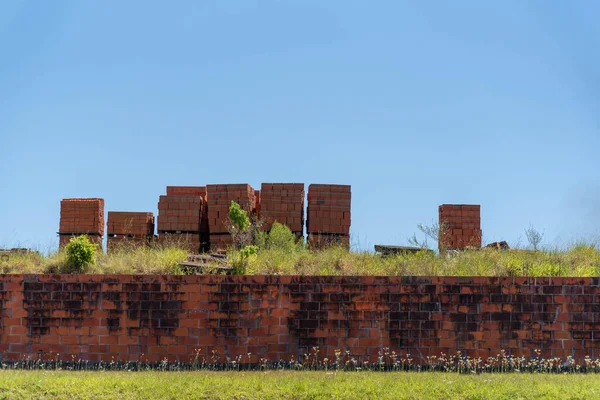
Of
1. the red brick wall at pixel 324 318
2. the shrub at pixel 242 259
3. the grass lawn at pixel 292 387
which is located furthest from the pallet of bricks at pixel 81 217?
the grass lawn at pixel 292 387

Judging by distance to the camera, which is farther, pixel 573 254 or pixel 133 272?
pixel 573 254

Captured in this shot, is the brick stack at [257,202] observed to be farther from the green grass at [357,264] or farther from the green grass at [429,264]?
the green grass at [429,264]

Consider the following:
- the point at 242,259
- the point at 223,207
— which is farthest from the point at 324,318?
the point at 223,207

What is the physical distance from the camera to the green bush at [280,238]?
15277 mm

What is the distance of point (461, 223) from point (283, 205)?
4483 millimetres

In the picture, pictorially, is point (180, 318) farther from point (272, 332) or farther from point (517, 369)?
point (517, 369)

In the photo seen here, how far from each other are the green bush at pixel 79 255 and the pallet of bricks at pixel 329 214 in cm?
536

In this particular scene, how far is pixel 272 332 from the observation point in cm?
1249

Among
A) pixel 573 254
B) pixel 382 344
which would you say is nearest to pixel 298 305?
pixel 382 344

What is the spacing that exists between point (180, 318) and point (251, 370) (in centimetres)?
161

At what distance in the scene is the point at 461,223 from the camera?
678 inches

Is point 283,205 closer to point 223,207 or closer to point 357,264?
point 223,207

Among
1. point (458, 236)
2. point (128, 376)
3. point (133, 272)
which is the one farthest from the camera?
point (458, 236)

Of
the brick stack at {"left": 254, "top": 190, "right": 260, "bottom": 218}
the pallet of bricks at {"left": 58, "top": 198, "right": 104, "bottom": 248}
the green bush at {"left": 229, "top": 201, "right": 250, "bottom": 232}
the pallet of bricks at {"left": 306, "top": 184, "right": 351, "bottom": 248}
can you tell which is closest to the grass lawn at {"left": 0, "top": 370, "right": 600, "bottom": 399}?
the green bush at {"left": 229, "top": 201, "right": 250, "bottom": 232}
